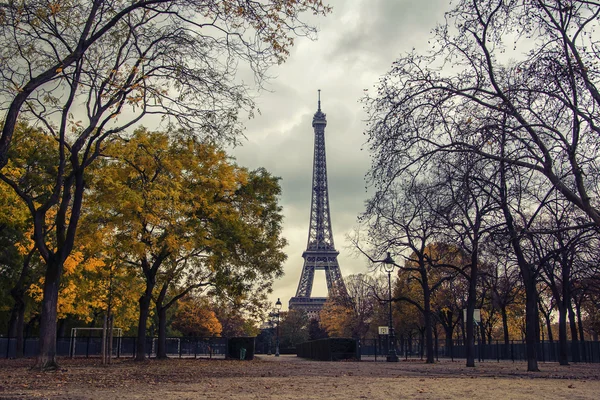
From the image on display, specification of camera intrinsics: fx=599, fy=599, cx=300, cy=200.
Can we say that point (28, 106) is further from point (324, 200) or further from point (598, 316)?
point (324, 200)

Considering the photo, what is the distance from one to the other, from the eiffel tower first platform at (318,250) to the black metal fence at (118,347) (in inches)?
2413

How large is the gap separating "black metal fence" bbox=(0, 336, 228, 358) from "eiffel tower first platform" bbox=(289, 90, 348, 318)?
6130 centimetres

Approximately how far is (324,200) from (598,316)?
73.3 metres

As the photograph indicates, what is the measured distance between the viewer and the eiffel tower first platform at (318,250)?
111 m

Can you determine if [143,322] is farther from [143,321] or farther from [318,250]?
[318,250]

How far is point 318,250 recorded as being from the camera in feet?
367

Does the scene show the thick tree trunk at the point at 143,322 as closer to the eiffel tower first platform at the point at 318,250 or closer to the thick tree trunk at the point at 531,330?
the thick tree trunk at the point at 531,330

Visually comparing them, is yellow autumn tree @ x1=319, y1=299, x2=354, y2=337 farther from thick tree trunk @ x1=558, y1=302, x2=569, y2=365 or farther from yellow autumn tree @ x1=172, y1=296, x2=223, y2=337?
thick tree trunk @ x1=558, y1=302, x2=569, y2=365

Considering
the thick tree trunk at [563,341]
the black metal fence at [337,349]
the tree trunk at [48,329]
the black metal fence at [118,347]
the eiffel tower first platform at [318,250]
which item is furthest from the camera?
the eiffel tower first platform at [318,250]

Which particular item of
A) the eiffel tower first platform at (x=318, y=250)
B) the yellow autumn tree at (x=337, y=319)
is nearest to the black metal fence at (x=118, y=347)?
the yellow autumn tree at (x=337, y=319)

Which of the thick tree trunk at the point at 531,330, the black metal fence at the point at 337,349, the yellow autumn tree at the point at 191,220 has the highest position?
the yellow autumn tree at the point at 191,220

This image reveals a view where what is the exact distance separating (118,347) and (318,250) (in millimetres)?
73830

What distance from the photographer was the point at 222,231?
3131 cm

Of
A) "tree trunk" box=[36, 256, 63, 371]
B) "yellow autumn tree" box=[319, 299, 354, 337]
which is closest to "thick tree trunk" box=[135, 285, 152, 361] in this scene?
"tree trunk" box=[36, 256, 63, 371]
